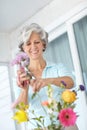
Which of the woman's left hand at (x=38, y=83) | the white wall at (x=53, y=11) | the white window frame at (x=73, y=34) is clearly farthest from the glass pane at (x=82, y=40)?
the woman's left hand at (x=38, y=83)

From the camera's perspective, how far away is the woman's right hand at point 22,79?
3.15 feet

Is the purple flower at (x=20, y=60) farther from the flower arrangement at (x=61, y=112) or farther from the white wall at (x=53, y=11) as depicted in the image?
the white wall at (x=53, y=11)

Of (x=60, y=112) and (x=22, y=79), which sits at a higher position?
(x=22, y=79)

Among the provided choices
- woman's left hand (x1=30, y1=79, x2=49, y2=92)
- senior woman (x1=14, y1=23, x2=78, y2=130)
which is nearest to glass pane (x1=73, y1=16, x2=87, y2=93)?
senior woman (x1=14, y1=23, x2=78, y2=130)

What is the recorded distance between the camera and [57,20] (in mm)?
2086

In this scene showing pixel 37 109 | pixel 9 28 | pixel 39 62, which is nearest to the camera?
pixel 37 109

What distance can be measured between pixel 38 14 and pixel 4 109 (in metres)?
0.99

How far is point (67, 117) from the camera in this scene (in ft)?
2.35

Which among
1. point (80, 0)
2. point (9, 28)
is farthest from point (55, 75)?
point (9, 28)

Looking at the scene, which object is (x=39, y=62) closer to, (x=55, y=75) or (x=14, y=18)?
(x=55, y=75)

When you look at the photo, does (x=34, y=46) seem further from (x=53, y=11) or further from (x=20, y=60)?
(x=53, y=11)

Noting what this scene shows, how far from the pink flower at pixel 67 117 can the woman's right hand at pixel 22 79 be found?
286mm

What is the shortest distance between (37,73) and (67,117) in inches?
16.5

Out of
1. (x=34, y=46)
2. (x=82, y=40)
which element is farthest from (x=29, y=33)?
(x=82, y=40)
